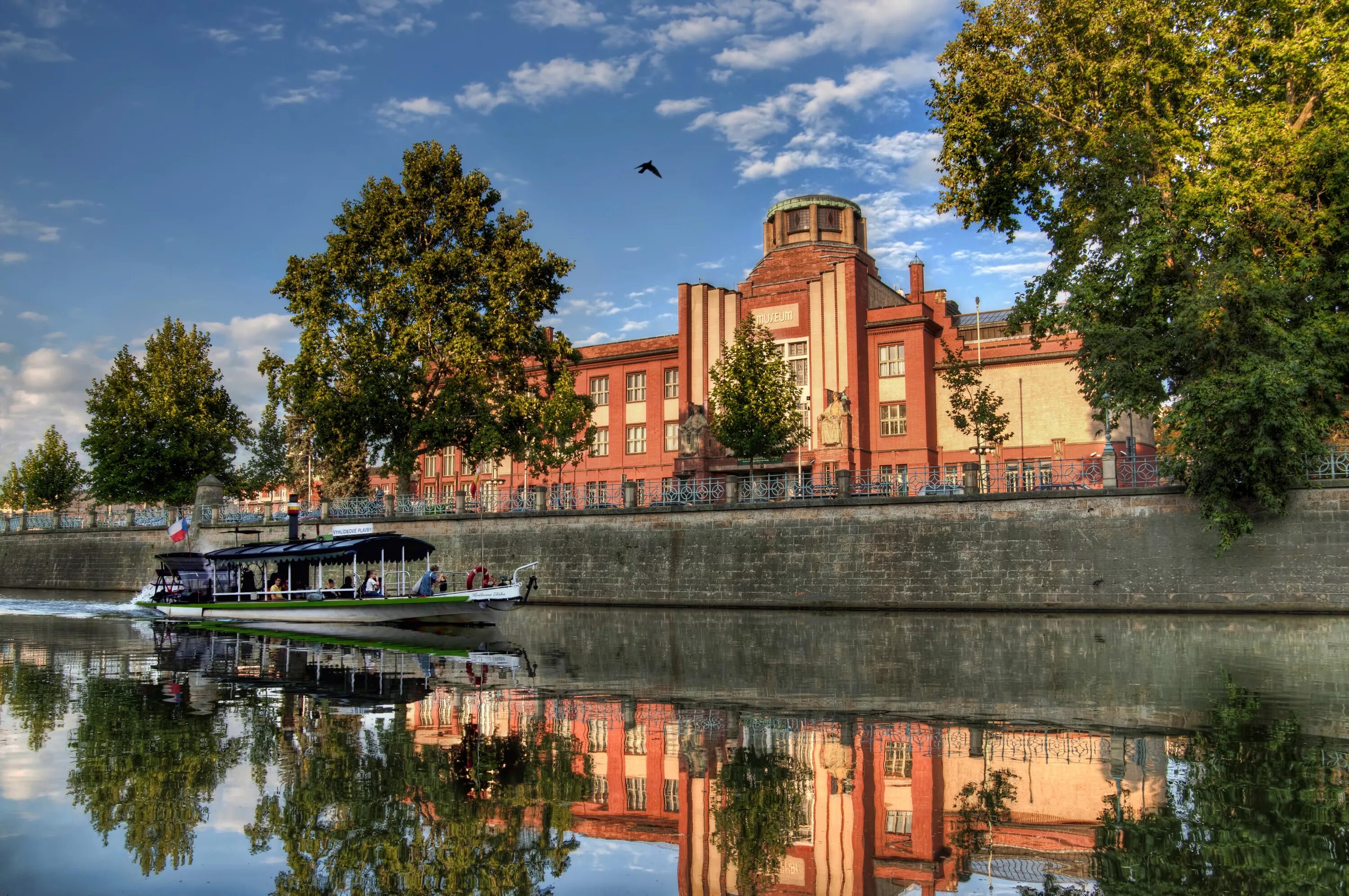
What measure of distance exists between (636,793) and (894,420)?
45.0 m

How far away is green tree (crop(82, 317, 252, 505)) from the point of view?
5753cm

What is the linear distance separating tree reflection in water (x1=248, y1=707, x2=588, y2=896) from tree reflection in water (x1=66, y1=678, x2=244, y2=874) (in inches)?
24.9

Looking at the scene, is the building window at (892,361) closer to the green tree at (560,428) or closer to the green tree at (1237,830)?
the green tree at (560,428)

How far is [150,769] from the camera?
9.90 meters

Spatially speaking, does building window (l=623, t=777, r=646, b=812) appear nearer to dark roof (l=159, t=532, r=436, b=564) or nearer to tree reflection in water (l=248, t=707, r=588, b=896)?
tree reflection in water (l=248, t=707, r=588, b=896)

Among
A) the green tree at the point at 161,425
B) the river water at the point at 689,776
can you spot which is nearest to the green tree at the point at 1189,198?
the river water at the point at 689,776

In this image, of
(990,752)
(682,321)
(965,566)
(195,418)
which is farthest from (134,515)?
(990,752)

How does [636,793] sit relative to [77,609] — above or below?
below

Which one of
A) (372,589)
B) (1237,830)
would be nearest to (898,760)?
(1237,830)

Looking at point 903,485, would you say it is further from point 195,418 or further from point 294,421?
point 294,421

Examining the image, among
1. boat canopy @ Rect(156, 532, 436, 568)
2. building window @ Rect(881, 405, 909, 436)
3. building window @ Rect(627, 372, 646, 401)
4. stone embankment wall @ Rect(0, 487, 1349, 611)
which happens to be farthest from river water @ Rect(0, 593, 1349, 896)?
building window @ Rect(627, 372, 646, 401)

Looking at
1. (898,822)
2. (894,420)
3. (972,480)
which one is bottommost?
(898,822)

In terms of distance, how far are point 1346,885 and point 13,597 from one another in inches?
2114

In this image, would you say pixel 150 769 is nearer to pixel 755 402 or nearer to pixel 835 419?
pixel 755 402
